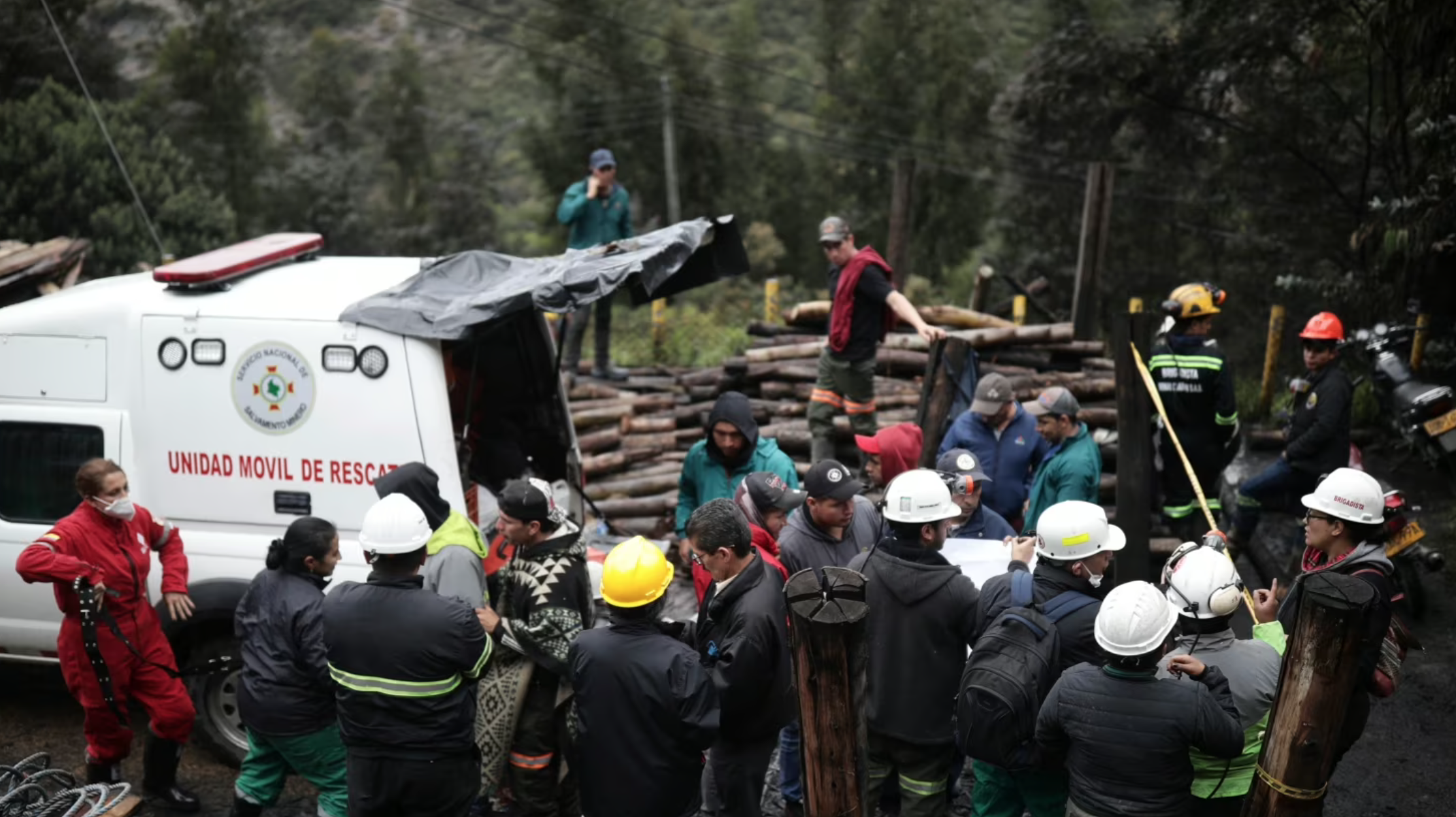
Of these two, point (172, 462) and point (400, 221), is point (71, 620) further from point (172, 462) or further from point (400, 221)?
point (400, 221)

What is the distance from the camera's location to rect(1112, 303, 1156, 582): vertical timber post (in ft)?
24.6

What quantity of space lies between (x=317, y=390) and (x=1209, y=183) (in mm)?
22317

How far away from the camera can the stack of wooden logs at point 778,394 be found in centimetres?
998

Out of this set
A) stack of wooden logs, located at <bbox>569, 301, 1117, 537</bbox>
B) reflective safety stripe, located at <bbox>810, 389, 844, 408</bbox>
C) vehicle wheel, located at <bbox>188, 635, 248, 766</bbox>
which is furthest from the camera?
stack of wooden logs, located at <bbox>569, 301, 1117, 537</bbox>

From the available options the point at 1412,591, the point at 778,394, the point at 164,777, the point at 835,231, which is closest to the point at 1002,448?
the point at 835,231

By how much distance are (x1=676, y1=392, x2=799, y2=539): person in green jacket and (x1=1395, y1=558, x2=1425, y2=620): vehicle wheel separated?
426 cm

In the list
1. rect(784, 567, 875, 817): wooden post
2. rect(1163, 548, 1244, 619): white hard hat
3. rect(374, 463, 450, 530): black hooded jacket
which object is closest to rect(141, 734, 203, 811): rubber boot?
rect(374, 463, 450, 530): black hooded jacket

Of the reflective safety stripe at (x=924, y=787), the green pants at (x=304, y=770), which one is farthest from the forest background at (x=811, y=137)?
the green pants at (x=304, y=770)

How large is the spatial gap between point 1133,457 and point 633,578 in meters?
4.16

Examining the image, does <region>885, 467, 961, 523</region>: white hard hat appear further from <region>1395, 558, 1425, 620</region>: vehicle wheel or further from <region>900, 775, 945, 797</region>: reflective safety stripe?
<region>1395, 558, 1425, 620</region>: vehicle wheel

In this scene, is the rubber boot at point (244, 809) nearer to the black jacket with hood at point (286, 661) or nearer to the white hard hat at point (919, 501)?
the black jacket with hood at point (286, 661)

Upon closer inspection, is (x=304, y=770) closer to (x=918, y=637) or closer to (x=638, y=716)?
(x=638, y=716)

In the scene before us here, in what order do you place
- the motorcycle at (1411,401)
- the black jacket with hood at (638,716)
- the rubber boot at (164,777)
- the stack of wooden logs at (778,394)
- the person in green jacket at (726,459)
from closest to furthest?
the black jacket with hood at (638,716)
the rubber boot at (164,777)
the person in green jacket at (726,459)
the motorcycle at (1411,401)
the stack of wooden logs at (778,394)

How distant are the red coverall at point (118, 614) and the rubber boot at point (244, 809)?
31.5 inches
